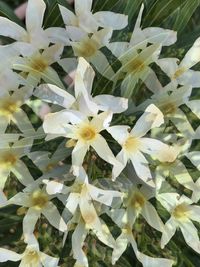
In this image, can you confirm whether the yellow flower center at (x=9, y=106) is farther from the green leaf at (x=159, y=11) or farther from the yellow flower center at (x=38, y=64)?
the green leaf at (x=159, y=11)

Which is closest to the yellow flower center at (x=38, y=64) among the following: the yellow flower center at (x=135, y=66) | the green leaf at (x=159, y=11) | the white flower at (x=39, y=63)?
the white flower at (x=39, y=63)

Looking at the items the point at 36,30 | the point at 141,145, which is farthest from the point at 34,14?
the point at 141,145

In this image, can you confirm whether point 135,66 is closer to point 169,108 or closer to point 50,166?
point 169,108

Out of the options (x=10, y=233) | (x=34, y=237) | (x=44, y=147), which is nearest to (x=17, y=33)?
(x=44, y=147)

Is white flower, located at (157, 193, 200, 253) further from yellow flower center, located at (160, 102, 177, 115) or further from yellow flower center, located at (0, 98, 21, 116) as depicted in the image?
yellow flower center, located at (0, 98, 21, 116)

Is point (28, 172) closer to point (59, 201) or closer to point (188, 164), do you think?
point (59, 201)

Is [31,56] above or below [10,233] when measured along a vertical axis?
above
